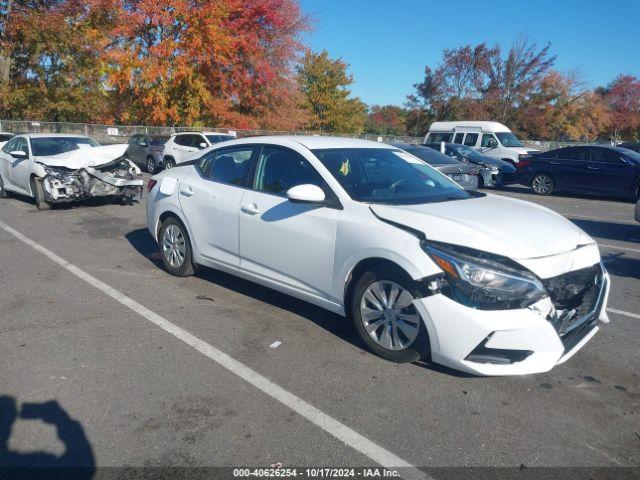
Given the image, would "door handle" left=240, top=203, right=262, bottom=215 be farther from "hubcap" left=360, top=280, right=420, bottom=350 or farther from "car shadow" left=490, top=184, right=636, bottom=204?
"car shadow" left=490, top=184, right=636, bottom=204

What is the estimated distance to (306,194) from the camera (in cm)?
425

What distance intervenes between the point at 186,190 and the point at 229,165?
2.06 feet

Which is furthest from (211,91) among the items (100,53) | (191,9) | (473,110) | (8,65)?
(473,110)

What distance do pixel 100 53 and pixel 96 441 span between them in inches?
1365

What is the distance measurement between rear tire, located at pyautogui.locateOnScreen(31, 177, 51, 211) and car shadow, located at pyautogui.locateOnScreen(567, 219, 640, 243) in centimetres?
1017

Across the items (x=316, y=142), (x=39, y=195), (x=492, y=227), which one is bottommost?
(x=39, y=195)

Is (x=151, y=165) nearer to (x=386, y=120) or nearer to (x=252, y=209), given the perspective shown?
(x=252, y=209)

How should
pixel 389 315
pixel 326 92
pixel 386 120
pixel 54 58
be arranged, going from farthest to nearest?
pixel 386 120, pixel 326 92, pixel 54 58, pixel 389 315

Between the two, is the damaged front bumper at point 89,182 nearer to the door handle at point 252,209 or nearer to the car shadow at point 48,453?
the door handle at point 252,209

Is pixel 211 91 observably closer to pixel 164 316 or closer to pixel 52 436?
pixel 164 316

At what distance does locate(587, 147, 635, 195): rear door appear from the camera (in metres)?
14.0

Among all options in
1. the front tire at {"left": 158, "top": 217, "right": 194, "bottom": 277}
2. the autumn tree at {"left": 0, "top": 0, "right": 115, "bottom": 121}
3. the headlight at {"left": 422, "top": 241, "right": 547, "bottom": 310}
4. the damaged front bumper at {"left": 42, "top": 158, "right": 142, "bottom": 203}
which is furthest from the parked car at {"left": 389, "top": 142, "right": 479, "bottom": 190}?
the autumn tree at {"left": 0, "top": 0, "right": 115, "bottom": 121}

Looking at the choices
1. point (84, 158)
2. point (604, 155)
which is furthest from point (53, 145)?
point (604, 155)

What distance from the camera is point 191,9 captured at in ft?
88.6
